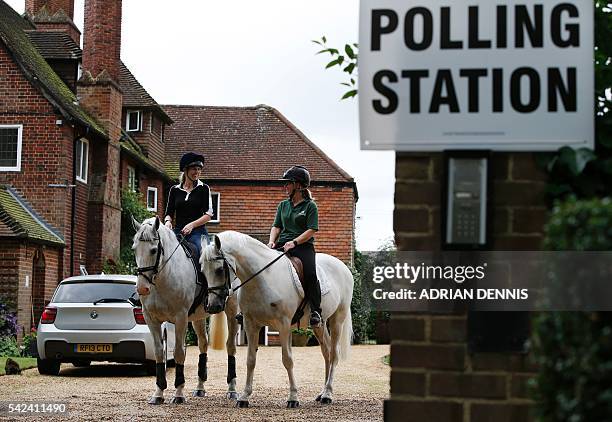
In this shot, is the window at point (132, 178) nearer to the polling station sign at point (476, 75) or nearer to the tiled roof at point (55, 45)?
the tiled roof at point (55, 45)

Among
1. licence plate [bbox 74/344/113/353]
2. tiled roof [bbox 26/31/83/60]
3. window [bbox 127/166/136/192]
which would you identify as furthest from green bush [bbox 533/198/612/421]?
window [bbox 127/166/136/192]

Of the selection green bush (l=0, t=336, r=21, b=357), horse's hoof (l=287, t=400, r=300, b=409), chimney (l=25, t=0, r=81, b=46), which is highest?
chimney (l=25, t=0, r=81, b=46)

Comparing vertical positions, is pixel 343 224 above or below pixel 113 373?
above

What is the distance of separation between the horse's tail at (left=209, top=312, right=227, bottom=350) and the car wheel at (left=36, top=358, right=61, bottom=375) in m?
5.48

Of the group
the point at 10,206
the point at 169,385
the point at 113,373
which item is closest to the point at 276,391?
the point at 169,385

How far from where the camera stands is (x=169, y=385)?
1529 centimetres

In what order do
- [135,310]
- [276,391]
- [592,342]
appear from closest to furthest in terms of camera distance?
[592,342]
[276,391]
[135,310]

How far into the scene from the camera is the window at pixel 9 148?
99.3 feet

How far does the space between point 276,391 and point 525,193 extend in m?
10.6

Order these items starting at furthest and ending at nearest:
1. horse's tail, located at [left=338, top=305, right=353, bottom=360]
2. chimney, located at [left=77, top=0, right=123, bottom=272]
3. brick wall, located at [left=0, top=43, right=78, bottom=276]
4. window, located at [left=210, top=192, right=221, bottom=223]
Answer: window, located at [left=210, top=192, right=221, bottom=223]
chimney, located at [left=77, top=0, right=123, bottom=272]
brick wall, located at [left=0, top=43, right=78, bottom=276]
horse's tail, located at [left=338, top=305, right=353, bottom=360]

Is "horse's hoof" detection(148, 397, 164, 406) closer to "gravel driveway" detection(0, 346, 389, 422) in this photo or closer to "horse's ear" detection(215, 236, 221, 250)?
"gravel driveway" detection(0, 346, 389, 422)

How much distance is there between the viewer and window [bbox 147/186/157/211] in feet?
133

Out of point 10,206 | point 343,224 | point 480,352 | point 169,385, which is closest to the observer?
point 480,352

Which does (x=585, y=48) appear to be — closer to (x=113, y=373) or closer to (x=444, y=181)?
(x=444, y=181)
